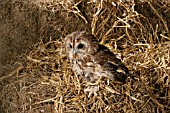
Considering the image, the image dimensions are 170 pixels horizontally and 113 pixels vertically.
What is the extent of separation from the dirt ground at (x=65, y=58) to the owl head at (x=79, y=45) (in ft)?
0.93

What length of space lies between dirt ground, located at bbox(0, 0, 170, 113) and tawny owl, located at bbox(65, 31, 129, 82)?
91 millimetres

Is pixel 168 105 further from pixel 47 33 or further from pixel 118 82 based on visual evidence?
pixel 47 33

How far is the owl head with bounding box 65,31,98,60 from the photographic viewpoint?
12.2ft

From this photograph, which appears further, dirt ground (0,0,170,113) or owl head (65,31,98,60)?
dirt ground (0,0,170,113)

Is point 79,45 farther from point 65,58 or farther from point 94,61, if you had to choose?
point 65,58

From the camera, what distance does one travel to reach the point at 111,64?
3.89 meters

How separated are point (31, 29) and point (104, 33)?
2.15 ft

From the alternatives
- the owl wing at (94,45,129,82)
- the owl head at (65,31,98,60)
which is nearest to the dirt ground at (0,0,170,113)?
the owl wing at (94,45,129,82)

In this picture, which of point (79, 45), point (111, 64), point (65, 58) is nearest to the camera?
point (79, 45)

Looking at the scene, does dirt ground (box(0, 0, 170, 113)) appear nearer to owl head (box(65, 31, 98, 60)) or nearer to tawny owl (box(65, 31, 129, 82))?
tawny owl (box(65, 31, 129, 82))

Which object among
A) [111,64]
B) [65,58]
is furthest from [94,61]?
[65,58]

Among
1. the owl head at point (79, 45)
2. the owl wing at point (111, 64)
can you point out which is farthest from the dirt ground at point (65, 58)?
the owl head at point (79, 45)

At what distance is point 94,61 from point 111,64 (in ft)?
0.44

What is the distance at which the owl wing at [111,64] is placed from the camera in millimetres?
3883
